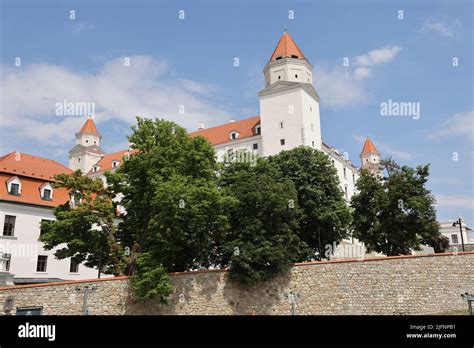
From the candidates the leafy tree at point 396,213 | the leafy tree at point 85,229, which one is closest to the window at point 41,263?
the leafy tree at point 85,229

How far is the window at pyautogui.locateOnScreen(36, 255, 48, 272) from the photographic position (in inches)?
1414

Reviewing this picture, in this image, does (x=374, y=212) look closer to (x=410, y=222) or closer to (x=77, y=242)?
(x=410, y=222)

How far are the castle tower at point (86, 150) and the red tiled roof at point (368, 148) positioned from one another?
183ft

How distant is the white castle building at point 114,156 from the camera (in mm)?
35438

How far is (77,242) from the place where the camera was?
82.7ft

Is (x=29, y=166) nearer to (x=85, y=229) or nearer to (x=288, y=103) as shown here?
(x=85, y=229)

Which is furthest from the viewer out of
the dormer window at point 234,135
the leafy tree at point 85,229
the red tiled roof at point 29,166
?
the dormer window at point 234,135

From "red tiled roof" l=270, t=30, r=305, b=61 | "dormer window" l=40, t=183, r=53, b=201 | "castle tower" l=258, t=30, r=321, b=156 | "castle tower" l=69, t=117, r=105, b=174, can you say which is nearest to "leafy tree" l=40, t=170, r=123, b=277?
"dormer window" l=40, t=183, r=53, b=201

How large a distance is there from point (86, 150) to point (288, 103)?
141 ft

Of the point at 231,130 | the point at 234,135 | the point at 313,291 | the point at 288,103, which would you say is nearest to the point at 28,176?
the point at 313,291

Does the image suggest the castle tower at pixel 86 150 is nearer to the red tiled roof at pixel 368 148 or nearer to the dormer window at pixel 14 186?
the dormer window at pixel 14 186

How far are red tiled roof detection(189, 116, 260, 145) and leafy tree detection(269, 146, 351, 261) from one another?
2355 centimetres

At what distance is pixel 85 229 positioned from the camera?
26125mm
